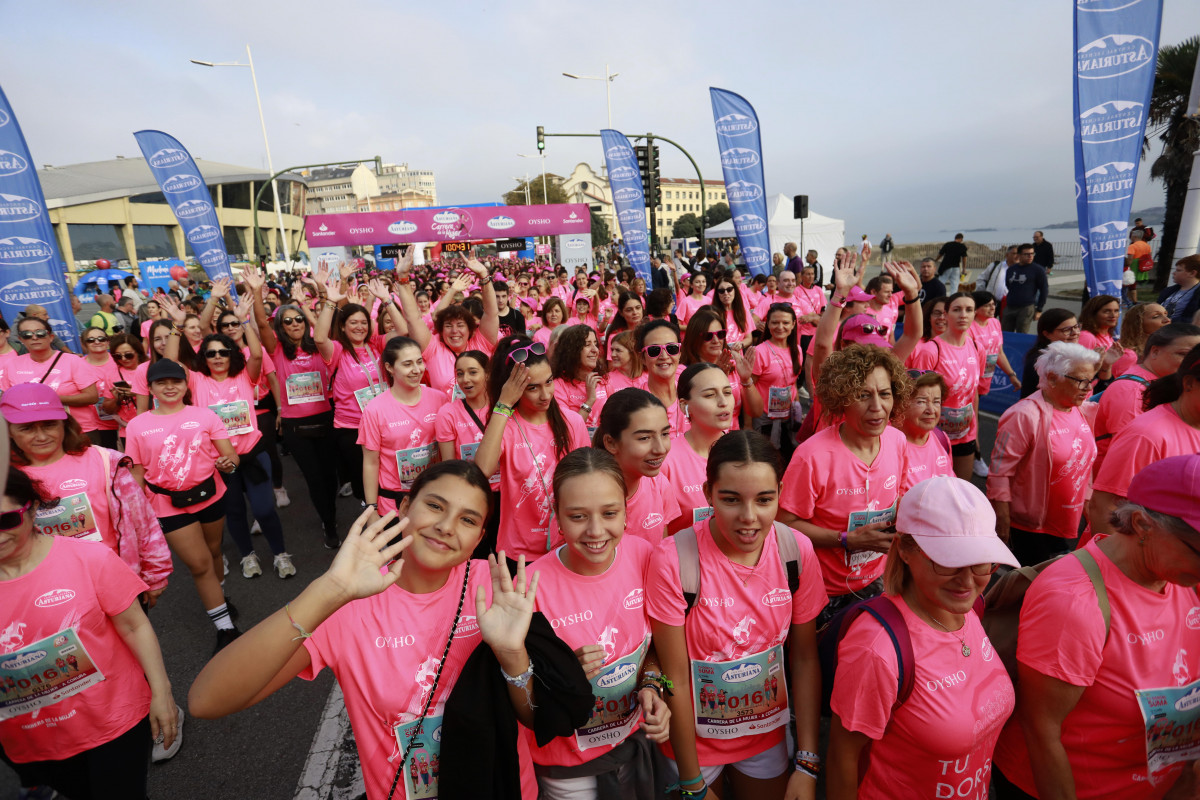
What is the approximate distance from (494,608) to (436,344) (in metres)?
4.24

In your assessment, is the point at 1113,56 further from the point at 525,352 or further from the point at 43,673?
the point at 43,673

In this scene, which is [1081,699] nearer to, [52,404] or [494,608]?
[494,608]

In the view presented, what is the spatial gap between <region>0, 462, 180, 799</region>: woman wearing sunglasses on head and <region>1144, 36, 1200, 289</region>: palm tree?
19.2 metres

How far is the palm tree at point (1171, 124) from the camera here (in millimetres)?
14211

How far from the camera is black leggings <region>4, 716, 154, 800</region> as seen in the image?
7.48ft

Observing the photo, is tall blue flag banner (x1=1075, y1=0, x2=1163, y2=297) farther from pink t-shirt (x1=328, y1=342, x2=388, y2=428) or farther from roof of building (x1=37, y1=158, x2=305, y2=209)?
roof of building (x1=37, y1=158, x2=305, y2=209)

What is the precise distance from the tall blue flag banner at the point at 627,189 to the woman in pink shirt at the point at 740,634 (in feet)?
44.2

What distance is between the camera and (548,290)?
1276 cm

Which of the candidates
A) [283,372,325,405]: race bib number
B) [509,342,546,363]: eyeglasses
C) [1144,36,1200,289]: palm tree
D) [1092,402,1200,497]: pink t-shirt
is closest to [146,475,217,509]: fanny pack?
[283,372,325,405]: race bib number

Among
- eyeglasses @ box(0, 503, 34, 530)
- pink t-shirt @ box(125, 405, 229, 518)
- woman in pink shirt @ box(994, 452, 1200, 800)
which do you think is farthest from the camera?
pink t-shirt @ box(125, 405, 229, 518)

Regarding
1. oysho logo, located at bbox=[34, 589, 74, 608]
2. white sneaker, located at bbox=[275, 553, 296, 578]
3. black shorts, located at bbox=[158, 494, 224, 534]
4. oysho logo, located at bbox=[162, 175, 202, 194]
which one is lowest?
white sneaker, located at bbox=[275, 553, 296, 578]

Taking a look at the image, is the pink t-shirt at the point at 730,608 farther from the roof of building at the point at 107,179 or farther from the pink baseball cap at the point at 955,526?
the roof of building at the point at 107,179

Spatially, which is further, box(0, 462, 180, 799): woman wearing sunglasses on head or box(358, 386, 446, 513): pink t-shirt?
box(358, 386, 446, 513): pink t-shirt

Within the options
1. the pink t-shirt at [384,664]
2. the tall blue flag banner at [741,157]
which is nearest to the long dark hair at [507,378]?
the pink t-shirt at [384,664]
